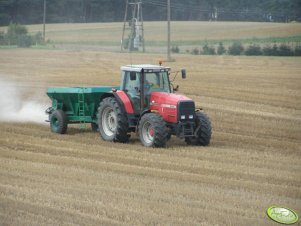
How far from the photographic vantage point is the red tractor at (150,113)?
51.3ft

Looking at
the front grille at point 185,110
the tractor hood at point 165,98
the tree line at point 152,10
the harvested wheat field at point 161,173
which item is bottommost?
the harvested wheat field at point 161,173

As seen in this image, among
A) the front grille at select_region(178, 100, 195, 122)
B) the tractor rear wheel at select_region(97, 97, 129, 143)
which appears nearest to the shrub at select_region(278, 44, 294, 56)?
the tractor rear wheel at select_region(97, 97, 129, 143)

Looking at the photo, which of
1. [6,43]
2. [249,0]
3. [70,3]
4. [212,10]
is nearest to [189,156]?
[70,3]

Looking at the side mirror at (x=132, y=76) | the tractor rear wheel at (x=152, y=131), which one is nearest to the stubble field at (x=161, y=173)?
the tractor rear wheel at (x=152, y=131)

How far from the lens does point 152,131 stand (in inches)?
616

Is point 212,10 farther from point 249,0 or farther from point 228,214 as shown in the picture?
point 228,214

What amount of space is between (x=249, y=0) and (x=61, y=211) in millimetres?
61831

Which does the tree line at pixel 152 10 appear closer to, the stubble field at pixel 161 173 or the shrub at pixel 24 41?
the shrub at pixel 24 41

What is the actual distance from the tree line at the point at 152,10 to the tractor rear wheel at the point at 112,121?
94.7 ft

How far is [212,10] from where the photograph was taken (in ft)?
255

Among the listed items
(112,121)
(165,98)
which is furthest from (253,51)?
(165,98)

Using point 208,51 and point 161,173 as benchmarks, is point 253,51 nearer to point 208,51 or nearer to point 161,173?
point 208,51

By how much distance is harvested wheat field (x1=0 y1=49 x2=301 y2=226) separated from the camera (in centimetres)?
1013

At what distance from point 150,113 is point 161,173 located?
293 centimetres
